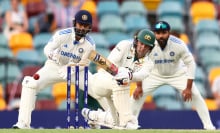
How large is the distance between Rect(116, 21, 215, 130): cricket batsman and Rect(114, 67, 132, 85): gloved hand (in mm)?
1658

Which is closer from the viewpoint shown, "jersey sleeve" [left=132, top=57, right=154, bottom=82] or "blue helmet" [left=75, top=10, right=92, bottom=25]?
"jersey sleeve" [left=132, top=57, right=154, bottom=82]

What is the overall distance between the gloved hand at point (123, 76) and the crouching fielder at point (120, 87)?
0.04 feet

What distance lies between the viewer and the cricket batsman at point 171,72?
38.8ft

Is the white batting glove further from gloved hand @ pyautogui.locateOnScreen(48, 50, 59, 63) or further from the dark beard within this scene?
the dark beard

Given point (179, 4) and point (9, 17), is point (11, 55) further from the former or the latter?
point (179, 4)

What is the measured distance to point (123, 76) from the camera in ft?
33.3

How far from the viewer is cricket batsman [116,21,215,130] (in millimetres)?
11828

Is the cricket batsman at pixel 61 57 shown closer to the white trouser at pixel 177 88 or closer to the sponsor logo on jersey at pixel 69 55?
the sponsor logo on jersey at pixel 69 55

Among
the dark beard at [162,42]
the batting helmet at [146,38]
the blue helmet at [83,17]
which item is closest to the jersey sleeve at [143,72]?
the batting helmet at [146,38]

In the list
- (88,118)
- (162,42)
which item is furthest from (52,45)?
(162,42)

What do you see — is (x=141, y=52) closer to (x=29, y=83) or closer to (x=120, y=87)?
(x=120, y=87)

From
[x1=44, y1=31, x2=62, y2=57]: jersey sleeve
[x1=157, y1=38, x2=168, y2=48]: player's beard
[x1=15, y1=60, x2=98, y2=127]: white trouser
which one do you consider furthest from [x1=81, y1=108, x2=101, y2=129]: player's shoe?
[x1=157, y1=38, x2=168, y2=48]: player's beard

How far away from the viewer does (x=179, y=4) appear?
17.0 metres

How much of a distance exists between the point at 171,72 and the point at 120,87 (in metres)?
2.04
